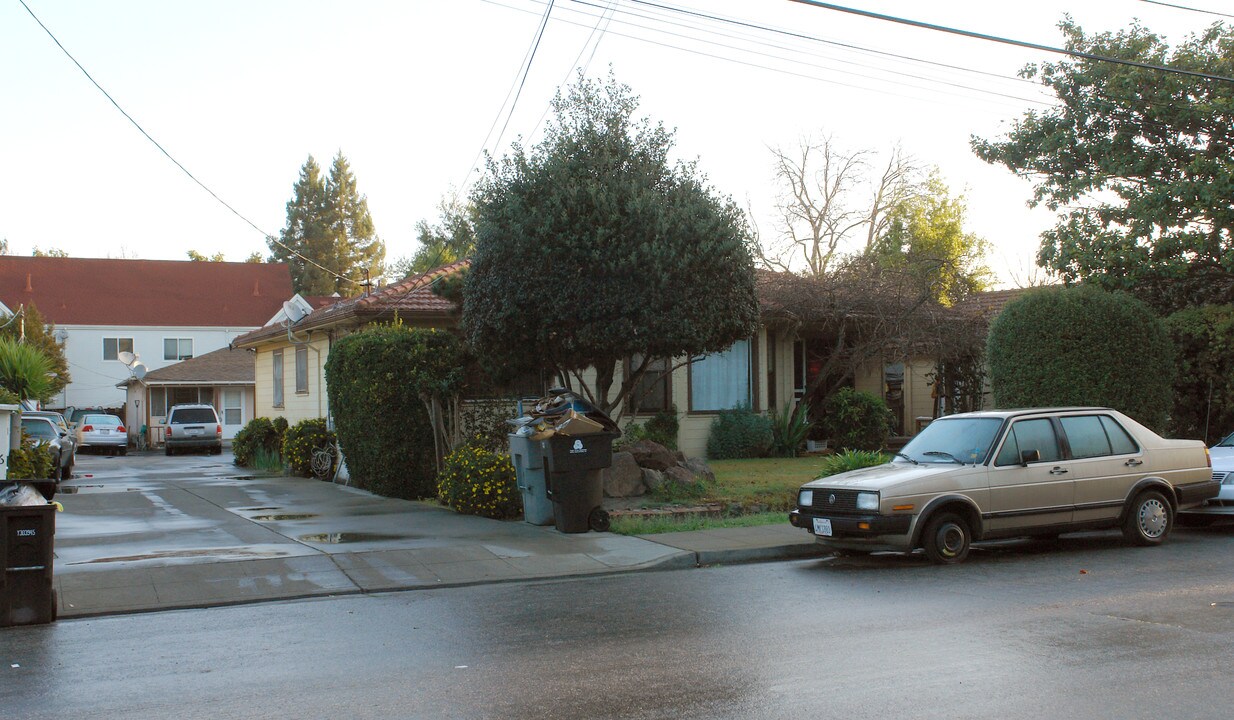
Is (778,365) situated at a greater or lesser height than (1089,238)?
lesser

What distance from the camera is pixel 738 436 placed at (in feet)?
70.2

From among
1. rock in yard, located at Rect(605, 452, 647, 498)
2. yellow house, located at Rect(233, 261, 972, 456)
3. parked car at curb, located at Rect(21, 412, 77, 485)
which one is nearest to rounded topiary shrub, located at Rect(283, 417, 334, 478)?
yellow house, located at Rect(233, 261, 972, 456)

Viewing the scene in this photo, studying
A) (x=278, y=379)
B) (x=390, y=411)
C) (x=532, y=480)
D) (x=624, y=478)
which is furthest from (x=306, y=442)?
(x=532, y=480)

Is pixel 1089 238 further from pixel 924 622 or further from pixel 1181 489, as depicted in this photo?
pixel 924 622

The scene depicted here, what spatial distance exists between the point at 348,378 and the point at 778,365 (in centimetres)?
958

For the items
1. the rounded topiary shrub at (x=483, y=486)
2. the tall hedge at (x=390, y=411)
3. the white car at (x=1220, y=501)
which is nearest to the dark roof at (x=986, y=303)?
the white car at (x=1220, y=501)

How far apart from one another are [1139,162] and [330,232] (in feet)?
202

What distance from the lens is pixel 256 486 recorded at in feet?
66.2

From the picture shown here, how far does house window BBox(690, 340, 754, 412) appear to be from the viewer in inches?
849

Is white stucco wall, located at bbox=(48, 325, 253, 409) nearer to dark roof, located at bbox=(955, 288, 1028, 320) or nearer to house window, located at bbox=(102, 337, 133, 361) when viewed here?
house window, located at bbox=(102, 337, 133, 361)

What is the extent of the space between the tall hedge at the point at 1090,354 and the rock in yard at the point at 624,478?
20.6ft

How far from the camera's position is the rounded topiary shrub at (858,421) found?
22.2 m

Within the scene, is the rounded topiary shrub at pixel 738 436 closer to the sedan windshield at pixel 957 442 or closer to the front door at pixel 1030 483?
the sedan windshield at pixel 957 442

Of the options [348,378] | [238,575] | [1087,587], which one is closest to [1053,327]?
[1087,587]
